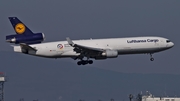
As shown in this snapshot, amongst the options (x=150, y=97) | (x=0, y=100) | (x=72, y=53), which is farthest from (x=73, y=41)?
(x=0, y=100)

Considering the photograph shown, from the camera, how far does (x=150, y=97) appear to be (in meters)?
119

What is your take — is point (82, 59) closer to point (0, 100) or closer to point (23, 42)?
point (23, 42)

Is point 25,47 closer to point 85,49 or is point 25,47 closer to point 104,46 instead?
point 85,49

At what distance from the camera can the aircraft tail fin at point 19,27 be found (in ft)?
351

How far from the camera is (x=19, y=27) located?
109m

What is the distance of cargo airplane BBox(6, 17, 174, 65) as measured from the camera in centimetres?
10194

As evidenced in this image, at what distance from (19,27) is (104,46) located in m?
17.5

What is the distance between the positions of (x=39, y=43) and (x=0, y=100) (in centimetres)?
5973

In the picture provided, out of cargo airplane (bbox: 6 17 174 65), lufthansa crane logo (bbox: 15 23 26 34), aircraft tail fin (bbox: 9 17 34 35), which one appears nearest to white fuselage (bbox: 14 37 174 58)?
cargo airplane (bbox: 6 17 174 65)

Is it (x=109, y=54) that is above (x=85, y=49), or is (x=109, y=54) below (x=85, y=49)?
below

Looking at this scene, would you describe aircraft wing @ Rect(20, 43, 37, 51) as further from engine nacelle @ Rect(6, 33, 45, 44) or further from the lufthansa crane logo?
the lufthansa crane logo

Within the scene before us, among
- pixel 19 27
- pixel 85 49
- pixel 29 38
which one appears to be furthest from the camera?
pixel 19 27

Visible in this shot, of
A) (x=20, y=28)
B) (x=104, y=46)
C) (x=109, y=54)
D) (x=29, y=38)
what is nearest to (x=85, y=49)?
(x=104, y=46)

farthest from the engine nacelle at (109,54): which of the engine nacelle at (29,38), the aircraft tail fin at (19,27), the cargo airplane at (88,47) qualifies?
the aircraft tail fin at (19,27)
